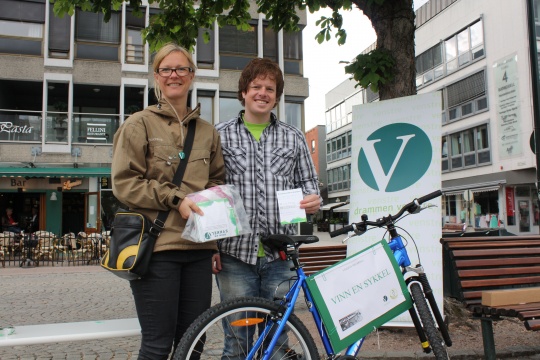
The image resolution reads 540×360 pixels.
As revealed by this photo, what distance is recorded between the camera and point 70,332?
3.24 m

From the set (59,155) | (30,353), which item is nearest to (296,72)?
(59,155)

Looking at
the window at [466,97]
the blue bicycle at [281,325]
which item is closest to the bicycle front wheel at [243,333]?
the blue bicycle at [281,325]

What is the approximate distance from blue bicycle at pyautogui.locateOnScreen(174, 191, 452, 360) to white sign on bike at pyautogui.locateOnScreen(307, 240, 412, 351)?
0.05 meters

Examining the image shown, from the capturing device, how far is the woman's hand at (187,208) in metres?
2.60

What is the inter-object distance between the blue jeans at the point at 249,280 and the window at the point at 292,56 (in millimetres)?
22641

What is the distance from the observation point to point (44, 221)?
21766mm

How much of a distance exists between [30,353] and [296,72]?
22009mm

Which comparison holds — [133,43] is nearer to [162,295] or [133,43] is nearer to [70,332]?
[70,332]

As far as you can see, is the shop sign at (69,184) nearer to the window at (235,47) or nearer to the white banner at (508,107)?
the window at (235,47)

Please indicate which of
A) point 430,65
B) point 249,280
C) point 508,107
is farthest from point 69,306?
point 430,65

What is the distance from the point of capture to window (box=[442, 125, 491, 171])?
3469 centimetres

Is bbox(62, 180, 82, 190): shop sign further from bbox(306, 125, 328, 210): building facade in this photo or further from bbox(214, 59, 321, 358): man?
bbox(306, 125, 328, 210): building facade

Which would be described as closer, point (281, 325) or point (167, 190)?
point (167, 190)

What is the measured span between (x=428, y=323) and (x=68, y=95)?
72.1 ft
